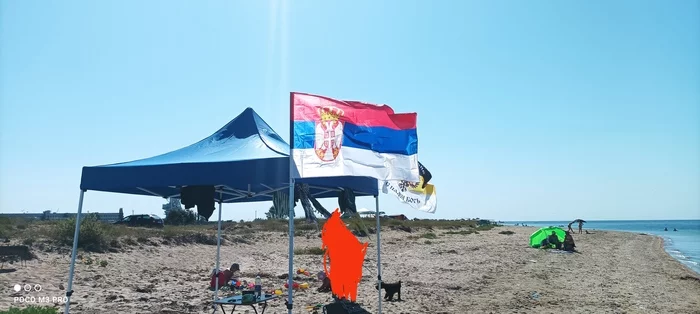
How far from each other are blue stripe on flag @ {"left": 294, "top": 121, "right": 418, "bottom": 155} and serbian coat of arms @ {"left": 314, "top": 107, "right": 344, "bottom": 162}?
0.20 feet

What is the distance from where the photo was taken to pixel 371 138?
5.74 meters

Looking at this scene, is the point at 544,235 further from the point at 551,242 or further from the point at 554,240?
the point at 554,240

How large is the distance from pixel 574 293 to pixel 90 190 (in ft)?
34.2


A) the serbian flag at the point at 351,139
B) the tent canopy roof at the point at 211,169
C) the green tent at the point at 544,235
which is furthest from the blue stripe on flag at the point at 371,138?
the green tent at the point at 544,235

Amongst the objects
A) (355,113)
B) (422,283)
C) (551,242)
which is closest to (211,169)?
(355,113)

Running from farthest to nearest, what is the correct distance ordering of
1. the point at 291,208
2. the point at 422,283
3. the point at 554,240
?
the point at 554,240, the point at 422,283, the point at 291,208

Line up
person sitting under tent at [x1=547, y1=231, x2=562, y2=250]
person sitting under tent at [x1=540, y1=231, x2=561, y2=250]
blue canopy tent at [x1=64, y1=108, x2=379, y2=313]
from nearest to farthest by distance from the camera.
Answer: blue canopy tent at [x1=64, y1=108, x2=379, y2=313] < person sitting under tent at [x1=547, y1=231, x2=562, y2=250] < person sitting under tent at [x1=540, y1=231, x2=561, y2=250]

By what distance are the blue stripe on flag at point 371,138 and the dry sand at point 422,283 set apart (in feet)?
12.5

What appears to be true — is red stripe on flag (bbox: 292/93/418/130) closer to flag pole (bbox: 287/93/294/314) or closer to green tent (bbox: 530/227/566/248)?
flag pole (bbox: 287/93/294/314)

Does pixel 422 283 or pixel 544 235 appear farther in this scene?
pixel 544 235

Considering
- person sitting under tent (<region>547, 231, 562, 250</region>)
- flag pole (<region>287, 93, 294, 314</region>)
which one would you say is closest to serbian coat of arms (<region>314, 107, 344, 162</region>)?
flag pole (<region>287, 93, 294, 314</region>)

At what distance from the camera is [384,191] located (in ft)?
25.0

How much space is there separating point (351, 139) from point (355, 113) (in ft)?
1.39

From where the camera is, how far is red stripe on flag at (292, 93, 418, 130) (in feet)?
17.6
